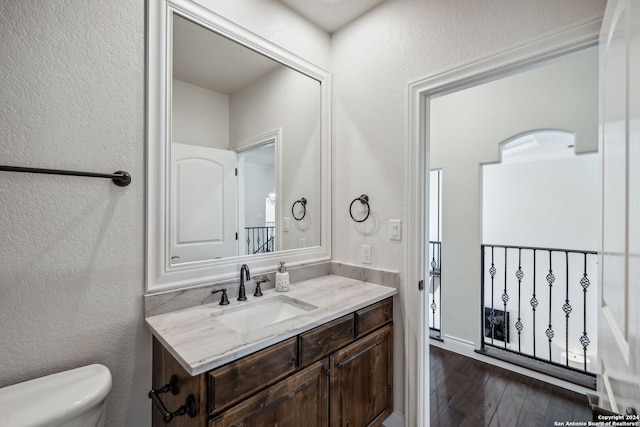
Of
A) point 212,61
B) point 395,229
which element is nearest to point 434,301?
point 395,229

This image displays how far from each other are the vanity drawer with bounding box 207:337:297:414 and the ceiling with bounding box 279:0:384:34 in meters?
1.99

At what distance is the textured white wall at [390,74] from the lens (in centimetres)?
141

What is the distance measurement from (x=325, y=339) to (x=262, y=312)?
15.8 inches

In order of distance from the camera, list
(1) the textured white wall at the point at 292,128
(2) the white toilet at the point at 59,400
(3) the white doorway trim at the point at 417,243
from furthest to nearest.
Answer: (1) the textured white wall at the point at 292,128 < (3) the white doorway trim at the point at 417,243 < (2) the white toilet at the point at 59,400

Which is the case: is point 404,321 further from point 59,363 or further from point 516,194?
point 516,194

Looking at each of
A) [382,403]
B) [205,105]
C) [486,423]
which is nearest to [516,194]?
[486,423]

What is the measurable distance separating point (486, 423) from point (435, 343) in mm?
1165

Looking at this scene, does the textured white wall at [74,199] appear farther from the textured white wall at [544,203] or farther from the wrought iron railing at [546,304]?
the wrought iron railing at [546,304]

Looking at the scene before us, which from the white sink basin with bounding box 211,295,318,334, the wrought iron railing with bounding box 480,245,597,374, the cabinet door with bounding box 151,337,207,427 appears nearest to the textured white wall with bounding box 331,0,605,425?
the white sink basin with bounding box 211,295,318,334

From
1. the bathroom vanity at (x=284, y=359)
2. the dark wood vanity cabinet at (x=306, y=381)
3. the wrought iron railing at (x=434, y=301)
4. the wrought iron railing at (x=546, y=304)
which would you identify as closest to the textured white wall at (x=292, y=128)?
the bathroom vanity at (x=284, y=359)

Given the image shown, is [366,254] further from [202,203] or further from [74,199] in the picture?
[74,199]

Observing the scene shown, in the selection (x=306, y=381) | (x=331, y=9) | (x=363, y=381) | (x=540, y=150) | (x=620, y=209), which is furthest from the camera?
(x=540, y=150)

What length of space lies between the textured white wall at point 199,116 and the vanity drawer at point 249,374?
1070 millimetres

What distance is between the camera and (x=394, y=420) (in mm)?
1756
